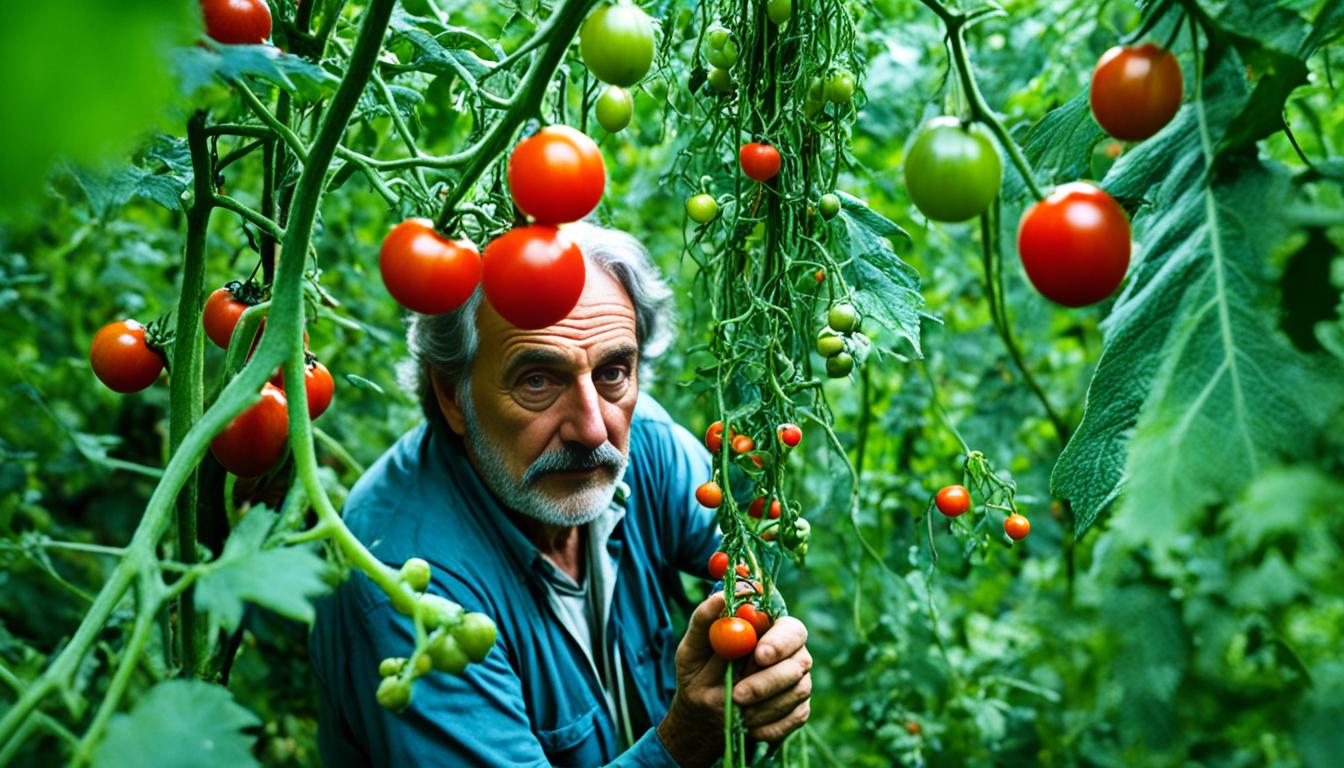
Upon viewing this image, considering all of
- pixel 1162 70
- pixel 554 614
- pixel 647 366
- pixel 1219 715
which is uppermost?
pixel 647 366

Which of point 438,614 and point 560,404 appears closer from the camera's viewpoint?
point 438,614

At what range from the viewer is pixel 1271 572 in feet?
1.88

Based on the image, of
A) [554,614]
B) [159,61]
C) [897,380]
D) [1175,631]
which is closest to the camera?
[159,61]

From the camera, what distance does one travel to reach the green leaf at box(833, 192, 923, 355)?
49.9 inches

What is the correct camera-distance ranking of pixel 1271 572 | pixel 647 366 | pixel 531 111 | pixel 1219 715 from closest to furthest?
1. pixel 1271 572
2. pixel 531 111
3. pixel 647 366
4. pixel 1219 715

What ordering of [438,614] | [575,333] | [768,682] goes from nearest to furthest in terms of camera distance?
[438,614], [768,682], [575,333]

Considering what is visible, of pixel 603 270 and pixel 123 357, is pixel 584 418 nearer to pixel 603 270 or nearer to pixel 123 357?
pixel 603 270

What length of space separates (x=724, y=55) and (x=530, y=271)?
559 millimetres

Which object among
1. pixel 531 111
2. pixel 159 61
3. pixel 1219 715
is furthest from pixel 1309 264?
pixel 1219 715

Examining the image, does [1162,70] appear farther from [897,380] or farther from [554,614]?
[897,380]

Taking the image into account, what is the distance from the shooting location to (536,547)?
2.03 metres

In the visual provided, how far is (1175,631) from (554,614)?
4.22 ft

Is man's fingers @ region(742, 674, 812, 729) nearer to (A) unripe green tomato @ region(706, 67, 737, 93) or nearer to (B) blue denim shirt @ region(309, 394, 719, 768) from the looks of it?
(B) blue denim shirt @ region(309, 394, 719, 768)

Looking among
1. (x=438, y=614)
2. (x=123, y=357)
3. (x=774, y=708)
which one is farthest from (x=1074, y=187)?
(x=123, y=357)
